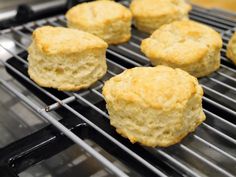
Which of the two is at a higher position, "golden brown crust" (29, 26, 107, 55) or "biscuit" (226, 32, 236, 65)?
"golden brown crust" (29, 26, 107, 55)

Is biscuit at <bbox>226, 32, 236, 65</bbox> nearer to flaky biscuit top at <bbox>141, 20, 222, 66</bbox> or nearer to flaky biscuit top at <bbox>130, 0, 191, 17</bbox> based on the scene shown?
flaky biscuit top at <bbox>141, 20, 222, 66</bbox>

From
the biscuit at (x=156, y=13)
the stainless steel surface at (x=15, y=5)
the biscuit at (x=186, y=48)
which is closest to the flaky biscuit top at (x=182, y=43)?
the biscuit at (x=186, y=48)

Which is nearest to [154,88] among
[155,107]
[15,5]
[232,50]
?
[155,107]

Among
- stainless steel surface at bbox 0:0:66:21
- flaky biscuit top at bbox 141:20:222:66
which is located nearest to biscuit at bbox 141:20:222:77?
flaky biscuit top at bbox 141:20:222:66

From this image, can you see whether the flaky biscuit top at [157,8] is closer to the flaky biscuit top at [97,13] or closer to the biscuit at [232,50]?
the flaky biscuit top at [97,13]

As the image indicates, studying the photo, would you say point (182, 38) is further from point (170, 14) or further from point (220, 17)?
point (220, 17)

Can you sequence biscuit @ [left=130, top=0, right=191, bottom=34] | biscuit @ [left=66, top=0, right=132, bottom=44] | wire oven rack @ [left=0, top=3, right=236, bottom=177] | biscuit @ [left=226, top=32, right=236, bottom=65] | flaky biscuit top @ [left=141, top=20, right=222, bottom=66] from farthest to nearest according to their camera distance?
1. biscuit @ [left=130, top=0, right=191, bottom=34]
2. biscuit @ [left=66, top=0, right=132, bottom=44]
3. biscuit @ [left=226, top=32, right=236, bottom=65]
4. flaky biscuit top @ [left=141, top=20, right=222, bottom=66]
5. wire oven rack @ [left=0, top=3, right=236, bottom=177]
